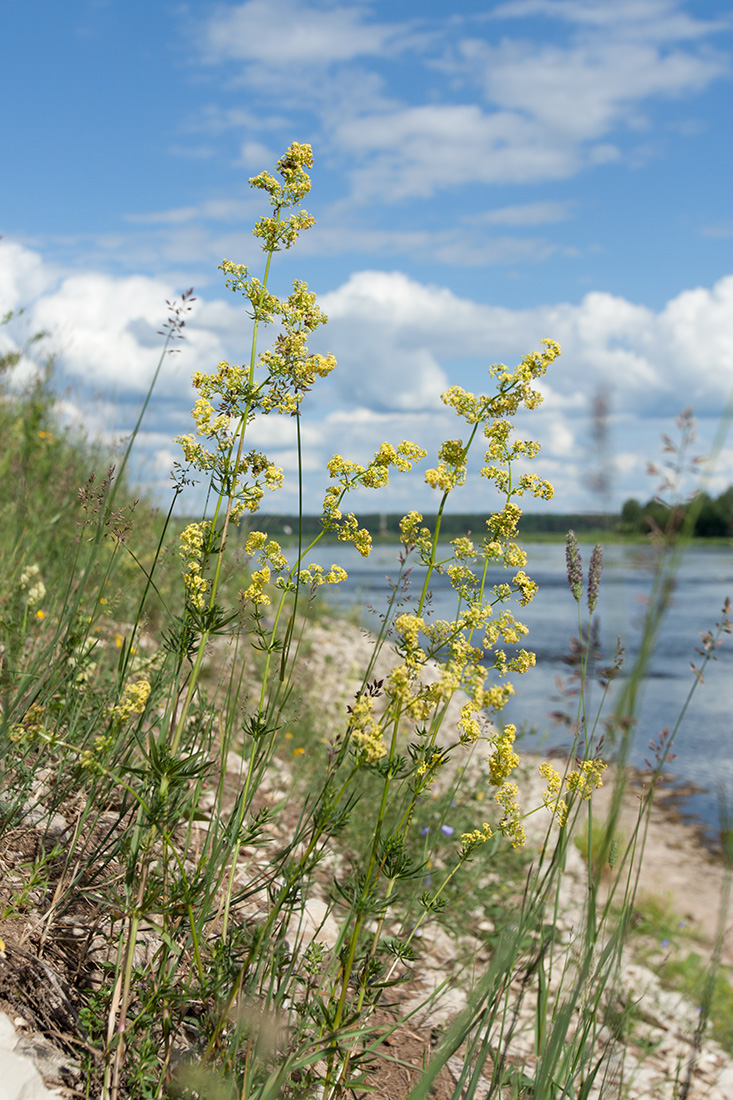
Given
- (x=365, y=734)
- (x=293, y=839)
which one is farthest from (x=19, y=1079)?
(x=365, y=734)

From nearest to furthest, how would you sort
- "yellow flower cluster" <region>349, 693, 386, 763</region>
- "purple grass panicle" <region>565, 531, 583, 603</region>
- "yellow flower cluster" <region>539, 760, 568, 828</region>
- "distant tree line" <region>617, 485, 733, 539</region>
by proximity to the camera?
"distant tree line" <region>617, 485, 733, 539</region> < "yellow flower cluster" <region>349, 693, 386, 763</region> < "yellow flower cluster" <region>539, 760, 568, 828</region> < "purple grass panicle" <region>565, 531, 583, 603</region>

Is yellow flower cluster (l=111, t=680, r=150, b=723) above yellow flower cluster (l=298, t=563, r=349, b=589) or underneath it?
underneath

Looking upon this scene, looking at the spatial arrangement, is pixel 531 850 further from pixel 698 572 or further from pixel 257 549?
pixel 698 572

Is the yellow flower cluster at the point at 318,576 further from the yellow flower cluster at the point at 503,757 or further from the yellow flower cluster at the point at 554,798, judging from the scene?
the yellow flower cluster at the point at 554,798

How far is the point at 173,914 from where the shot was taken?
1729 mm

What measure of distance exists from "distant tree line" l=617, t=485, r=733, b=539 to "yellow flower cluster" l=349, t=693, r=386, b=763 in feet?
2.06

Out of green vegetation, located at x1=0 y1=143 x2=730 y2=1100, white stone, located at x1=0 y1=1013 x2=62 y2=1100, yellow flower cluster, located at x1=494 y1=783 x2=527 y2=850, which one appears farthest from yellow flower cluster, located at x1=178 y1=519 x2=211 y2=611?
white stone, located at x1=0 y1=1013 x2=62 y2=1100

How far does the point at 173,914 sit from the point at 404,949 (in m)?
0.51

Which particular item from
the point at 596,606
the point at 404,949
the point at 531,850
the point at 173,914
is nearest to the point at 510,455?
the point at 596,606

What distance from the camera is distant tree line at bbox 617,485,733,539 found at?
4.16 feet

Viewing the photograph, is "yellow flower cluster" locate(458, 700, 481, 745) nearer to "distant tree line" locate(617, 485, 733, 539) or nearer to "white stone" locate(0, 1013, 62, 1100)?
"distant tree line" locate(617, 485, 733, 539)

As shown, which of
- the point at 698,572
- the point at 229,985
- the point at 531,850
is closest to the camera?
the point at 229,985

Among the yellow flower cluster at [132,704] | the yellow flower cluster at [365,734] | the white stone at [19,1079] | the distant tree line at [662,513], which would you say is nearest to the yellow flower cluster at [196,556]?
the yellow flower cluster at [132,704]

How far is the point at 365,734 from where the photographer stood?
1.58 metres
